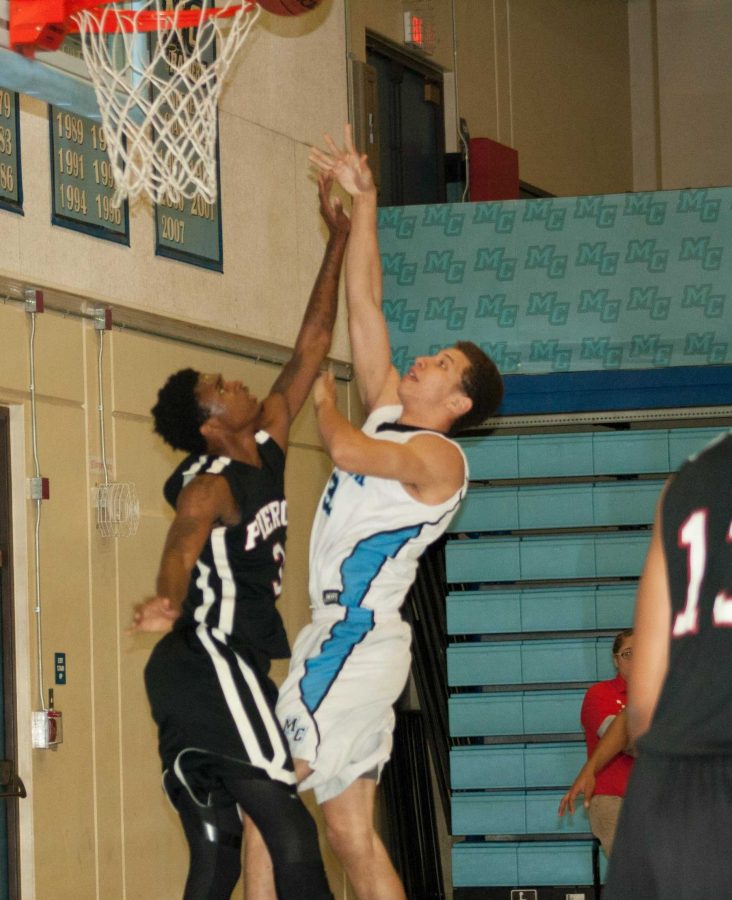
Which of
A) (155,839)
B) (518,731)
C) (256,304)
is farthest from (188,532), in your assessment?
(518,731)

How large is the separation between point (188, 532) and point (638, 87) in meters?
10.9

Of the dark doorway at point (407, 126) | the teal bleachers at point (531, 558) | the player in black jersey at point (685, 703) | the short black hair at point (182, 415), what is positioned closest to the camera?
the player in black jersey at point (685, 703)

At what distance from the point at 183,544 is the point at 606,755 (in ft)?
11.0

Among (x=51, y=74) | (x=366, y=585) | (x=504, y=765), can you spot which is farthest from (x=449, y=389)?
(x=504, y=765)

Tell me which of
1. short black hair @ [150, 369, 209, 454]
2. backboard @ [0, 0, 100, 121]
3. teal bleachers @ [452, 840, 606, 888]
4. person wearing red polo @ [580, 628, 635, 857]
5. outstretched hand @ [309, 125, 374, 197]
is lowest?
teal bleachers @ [452, 840, 606, 888]

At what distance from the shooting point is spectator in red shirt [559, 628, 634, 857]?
6.67m

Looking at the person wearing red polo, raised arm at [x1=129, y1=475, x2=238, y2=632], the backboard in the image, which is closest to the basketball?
the backboard

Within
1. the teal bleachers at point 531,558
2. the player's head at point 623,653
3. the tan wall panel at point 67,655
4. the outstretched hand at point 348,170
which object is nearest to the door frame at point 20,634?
the tan wall panel at point 67,655

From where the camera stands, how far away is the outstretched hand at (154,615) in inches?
148

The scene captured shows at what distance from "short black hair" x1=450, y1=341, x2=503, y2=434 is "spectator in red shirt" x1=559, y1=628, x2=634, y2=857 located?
245 cm

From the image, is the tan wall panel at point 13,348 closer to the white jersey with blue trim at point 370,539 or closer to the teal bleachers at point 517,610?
the white jersey with blue trim at point 370,539

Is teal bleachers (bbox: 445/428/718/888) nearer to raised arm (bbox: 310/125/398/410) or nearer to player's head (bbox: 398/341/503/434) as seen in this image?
raised arm (bbox: 310/125/398/410)

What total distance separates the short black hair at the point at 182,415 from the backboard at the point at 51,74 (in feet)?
3.91

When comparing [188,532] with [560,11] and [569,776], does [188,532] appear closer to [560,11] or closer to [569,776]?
[569,776]
